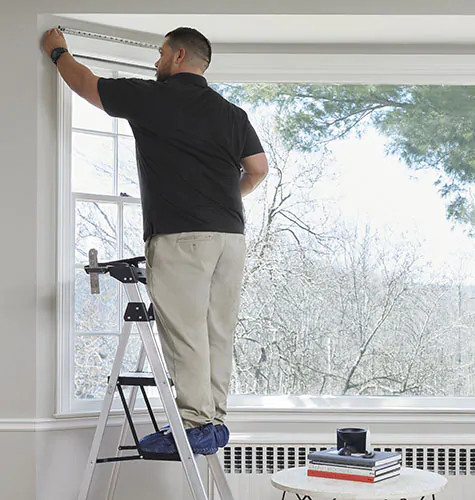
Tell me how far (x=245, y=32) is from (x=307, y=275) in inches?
47.2

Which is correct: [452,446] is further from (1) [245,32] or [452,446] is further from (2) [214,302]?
(1) [245,32]

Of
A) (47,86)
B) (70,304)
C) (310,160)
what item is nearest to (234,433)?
(70,304)

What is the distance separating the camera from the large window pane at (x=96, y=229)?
3.62 meters

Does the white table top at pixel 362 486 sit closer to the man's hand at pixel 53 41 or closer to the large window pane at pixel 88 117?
the large window pane at pixel 88 117

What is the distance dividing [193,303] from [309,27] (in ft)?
5.01

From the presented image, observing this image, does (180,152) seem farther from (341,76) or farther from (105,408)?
(341,76)

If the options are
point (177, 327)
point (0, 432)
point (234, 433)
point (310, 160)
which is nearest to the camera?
point (177, 327)

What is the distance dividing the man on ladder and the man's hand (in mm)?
249

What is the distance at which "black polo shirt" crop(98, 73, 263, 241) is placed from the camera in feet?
9.74

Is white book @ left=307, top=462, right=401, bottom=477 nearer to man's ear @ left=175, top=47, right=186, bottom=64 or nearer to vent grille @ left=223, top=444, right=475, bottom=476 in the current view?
vent grille @ left=223, top=444, right=475, bottom=476

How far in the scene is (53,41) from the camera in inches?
132

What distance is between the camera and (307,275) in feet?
13.1

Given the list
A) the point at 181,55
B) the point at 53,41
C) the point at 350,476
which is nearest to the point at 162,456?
the point at 350,476

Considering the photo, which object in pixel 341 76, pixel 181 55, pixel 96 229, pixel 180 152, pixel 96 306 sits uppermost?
pixel 341 76
